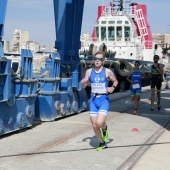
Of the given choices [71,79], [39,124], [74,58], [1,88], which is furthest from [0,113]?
[74,58]

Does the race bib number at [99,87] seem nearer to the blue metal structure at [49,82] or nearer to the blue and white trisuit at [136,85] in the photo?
the blue metal structure at [49,82]

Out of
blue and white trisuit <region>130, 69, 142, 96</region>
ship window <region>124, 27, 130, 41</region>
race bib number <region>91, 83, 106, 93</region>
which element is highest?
ship window <region>124, 27, 130, 41</region>

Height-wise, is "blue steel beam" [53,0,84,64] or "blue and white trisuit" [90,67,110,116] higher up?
"blue steel beam" [53,0,84,64]

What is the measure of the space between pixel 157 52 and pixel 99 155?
2925 centimetres

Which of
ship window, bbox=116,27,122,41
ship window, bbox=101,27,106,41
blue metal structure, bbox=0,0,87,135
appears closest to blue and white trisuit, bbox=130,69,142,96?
blue metal structure, bbox=0,0,87,135

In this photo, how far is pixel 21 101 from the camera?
8.55 meters

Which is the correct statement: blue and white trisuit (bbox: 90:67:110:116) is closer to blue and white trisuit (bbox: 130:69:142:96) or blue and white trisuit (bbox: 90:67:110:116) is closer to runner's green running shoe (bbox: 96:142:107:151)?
runner's green running shoe (bbox: 96:142:107:151)

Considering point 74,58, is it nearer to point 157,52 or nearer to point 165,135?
point 165,135

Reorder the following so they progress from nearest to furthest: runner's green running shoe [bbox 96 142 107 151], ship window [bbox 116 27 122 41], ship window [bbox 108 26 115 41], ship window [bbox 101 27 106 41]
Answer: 1. runner's green running shoe [bbox 96 142 107 151]
2. ship window [bbox 116 27 122 41]
3. ship window [bbox 108 26 115 41]
4. ship window [bbox 101 27 106 41]

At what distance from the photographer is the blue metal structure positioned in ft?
26.0

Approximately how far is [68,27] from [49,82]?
214cm

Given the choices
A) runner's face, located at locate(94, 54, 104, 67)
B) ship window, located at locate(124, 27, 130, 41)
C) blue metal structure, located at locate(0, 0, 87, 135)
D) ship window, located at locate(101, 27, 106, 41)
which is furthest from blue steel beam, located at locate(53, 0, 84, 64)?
ship window, located at locate(101, 27, 106, 41)

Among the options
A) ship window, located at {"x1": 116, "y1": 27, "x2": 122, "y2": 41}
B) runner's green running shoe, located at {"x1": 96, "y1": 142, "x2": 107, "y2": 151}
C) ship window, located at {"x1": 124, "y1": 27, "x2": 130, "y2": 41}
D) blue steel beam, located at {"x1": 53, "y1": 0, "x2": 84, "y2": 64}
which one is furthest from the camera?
ship window, located at {"x1": 116, "y1": 27, "x2": 122, "y2": 41}

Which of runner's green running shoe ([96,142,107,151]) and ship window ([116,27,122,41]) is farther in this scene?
ship window ([116,27,122,41])
